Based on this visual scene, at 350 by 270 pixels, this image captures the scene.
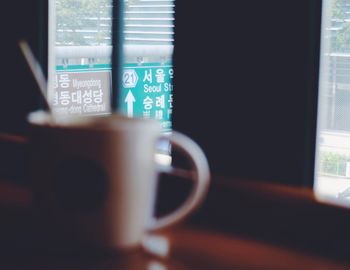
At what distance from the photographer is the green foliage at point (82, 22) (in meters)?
3.74

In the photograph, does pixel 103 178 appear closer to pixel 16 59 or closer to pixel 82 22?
pixel 16 59

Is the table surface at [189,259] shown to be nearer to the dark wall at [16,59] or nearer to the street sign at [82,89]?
the dark wall at [16,59]

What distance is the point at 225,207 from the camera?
2.15 ft

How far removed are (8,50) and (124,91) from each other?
737mm

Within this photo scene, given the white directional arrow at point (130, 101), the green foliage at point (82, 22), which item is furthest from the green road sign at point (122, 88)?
the green foliage at point (82, 22)

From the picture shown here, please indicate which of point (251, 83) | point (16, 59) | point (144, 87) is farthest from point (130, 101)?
point (251, 83)

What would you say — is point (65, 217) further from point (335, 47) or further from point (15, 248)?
point (335, 47)

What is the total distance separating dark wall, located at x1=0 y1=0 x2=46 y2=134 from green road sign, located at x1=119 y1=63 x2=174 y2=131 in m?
0.55

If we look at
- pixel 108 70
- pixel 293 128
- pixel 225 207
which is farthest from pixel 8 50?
pixel 225 207

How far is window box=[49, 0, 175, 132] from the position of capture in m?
3.62

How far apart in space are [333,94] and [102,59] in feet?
5.59

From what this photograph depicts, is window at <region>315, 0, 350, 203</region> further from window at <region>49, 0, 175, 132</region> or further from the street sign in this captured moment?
the street sign

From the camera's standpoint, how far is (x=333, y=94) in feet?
8.81

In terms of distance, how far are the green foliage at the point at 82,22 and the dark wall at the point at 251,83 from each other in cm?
98
